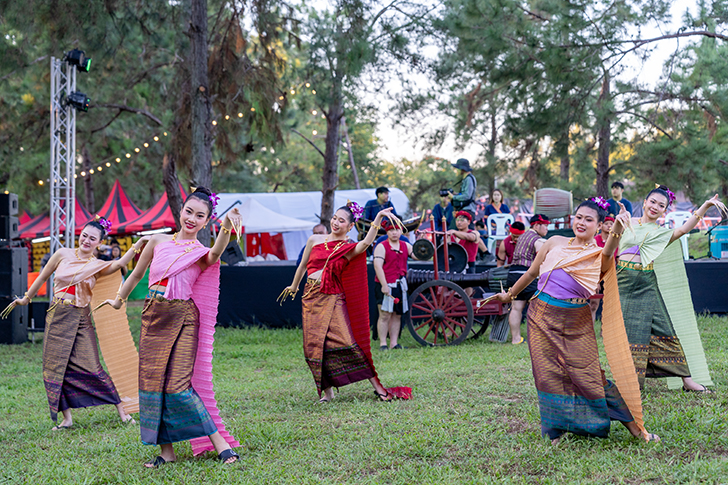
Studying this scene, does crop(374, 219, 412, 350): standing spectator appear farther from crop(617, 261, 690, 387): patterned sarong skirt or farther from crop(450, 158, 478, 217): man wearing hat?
crop(617, 261, 690, 387): patterned sarong skirt

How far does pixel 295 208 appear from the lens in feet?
62.3

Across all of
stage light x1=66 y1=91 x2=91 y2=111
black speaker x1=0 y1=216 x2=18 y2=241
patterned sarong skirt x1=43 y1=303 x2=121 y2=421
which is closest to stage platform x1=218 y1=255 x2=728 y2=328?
black speaker x1=0 y1=216 x2=18 y2=241

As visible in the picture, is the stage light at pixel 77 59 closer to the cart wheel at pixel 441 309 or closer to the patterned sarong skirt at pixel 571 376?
the cart wheel at pixel 441 309

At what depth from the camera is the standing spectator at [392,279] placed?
25.8 ft

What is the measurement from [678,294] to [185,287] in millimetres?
3664

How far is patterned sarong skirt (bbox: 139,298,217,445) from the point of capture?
12.1 feet

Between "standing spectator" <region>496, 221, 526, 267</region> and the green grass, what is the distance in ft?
7.06

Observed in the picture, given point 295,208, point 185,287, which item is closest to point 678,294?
point 185,287

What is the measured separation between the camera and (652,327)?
5.00 meters

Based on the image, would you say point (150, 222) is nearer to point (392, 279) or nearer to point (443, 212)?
point (443, 212)

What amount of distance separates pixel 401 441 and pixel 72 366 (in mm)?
2725

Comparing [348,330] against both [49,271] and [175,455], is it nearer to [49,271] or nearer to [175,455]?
[175,455]

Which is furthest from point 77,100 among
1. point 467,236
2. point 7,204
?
point 467,236

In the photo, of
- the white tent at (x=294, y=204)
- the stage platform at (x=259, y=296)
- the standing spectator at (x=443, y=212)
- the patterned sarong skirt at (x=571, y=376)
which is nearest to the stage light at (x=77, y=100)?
the stage platform at (x=259, y=296)
